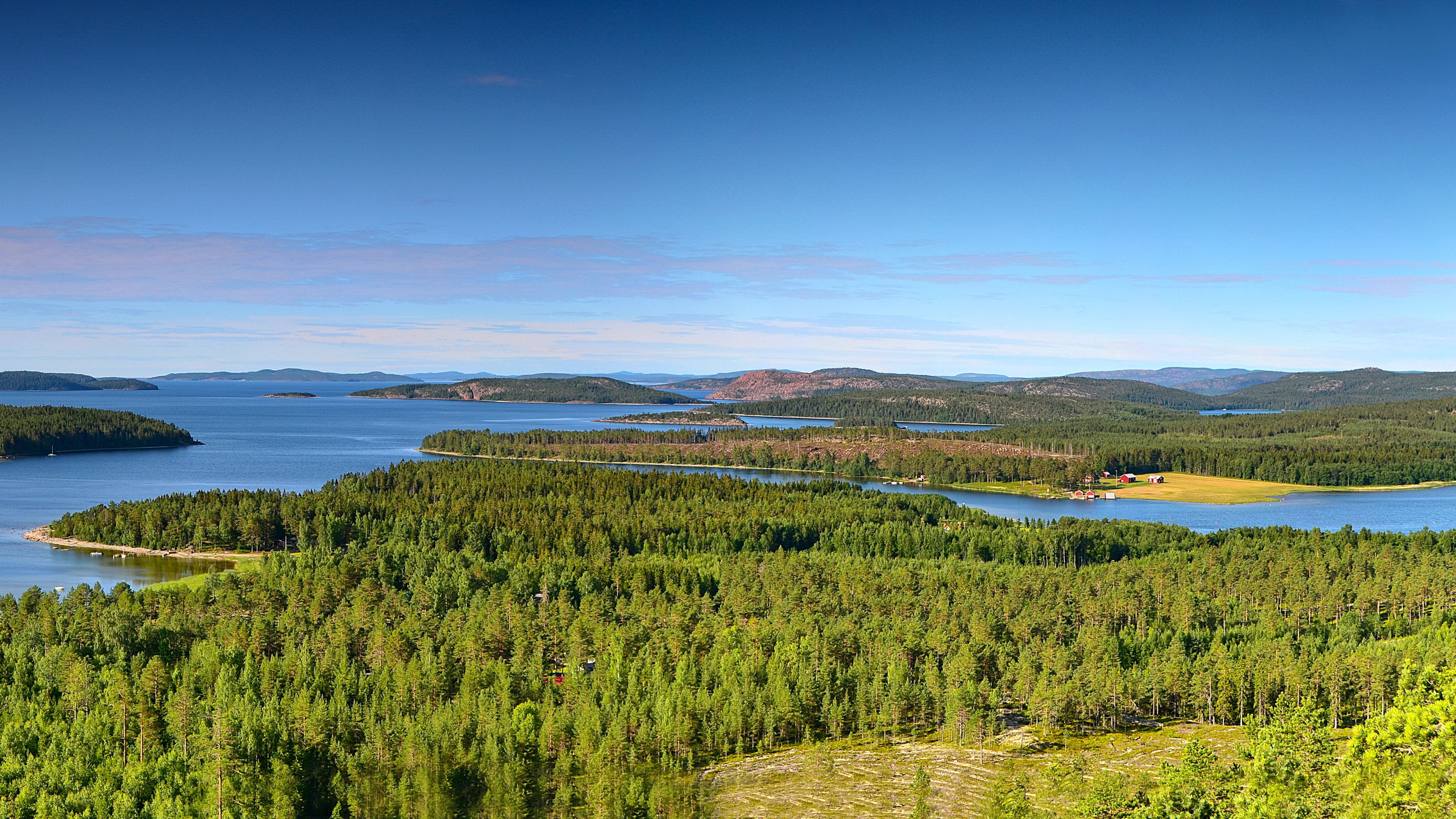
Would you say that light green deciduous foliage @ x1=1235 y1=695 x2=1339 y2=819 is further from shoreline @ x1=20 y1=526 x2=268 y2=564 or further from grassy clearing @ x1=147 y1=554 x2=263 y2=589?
shoreline @ x1=20 y1=526 x2=268 y2=564

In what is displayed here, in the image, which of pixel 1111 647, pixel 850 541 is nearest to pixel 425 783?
pixel 1111 647

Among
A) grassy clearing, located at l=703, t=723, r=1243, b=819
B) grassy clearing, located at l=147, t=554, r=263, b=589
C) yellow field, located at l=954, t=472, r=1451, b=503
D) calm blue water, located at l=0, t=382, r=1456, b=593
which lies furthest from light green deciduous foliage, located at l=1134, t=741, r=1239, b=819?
yellow field, located at l=954, t=472, r=1451, b=503

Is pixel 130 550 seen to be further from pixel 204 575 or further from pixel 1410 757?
pixel 1410 757

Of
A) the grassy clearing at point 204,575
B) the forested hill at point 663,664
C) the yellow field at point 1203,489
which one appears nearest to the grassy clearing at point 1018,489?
the yellow field at point 1203,489

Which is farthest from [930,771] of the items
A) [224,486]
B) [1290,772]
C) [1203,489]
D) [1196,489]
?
[1196,489]

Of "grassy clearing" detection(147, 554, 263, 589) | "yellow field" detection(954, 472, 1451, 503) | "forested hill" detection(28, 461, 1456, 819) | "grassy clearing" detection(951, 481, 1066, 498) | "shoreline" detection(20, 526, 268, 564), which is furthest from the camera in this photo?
→ "grassy clearing" detection(951, 481, 1066, 498)
